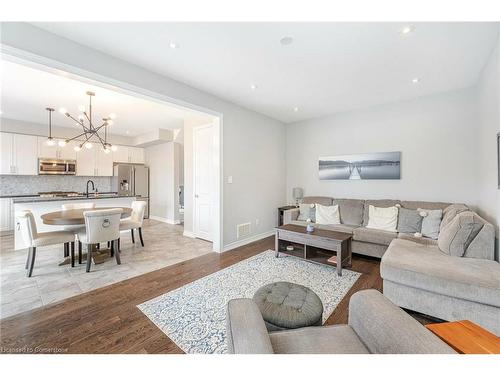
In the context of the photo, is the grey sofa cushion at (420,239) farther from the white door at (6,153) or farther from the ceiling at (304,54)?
the white door at (6,153)

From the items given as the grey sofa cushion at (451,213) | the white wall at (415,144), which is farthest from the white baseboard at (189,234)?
the grey sofa cushion at (451,213)

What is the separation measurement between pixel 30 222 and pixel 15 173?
137 inches

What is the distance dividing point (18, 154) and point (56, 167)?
72 cm

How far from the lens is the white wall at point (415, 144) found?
330 cm

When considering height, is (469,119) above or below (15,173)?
above

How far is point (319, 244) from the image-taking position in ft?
9.68

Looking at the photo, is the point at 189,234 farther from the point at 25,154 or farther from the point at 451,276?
the point at 25,154

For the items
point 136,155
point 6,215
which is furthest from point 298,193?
point 6,215

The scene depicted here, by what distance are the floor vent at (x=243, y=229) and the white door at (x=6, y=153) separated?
5500 millimetres

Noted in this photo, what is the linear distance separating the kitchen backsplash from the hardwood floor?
500 centimetres

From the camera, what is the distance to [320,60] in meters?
2.52

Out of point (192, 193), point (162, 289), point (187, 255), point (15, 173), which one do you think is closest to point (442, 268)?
point (162, 289)

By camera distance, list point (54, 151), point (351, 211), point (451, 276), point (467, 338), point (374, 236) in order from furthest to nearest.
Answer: point (54, 151)
point (351, 211)
point (374, 236)
point (451, 276)
point (467, 338)
